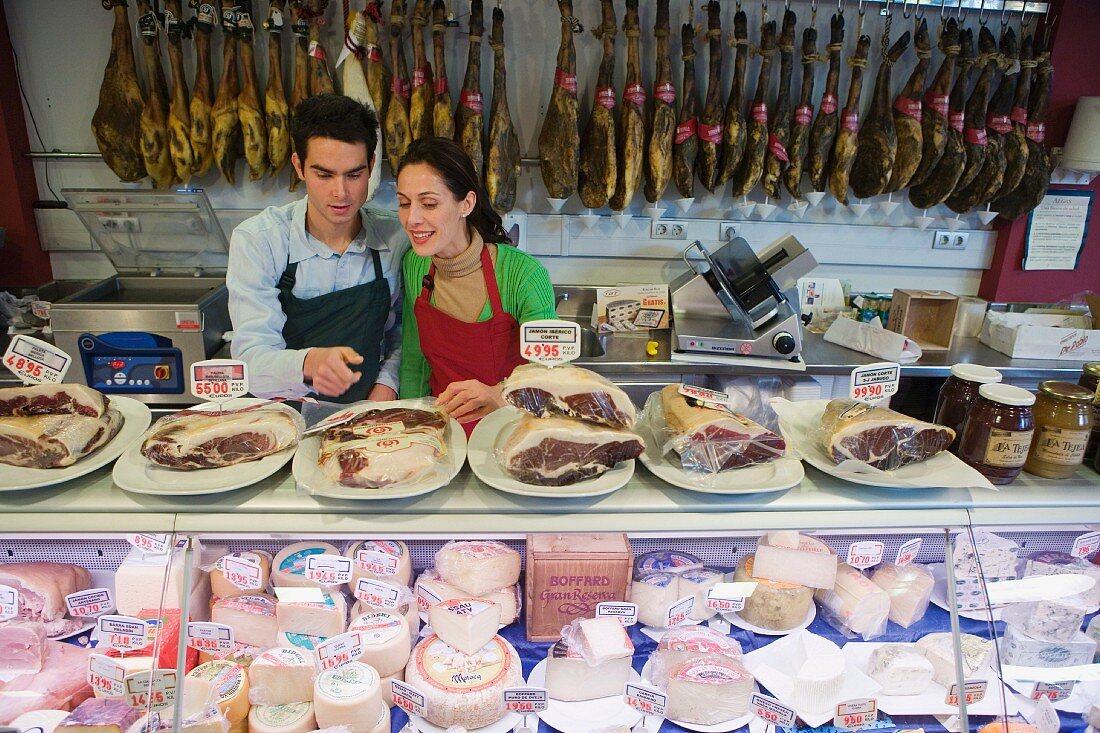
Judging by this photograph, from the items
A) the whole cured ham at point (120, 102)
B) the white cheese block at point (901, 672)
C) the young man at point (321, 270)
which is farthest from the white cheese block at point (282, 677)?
the whole cured ham at point (120, 102)

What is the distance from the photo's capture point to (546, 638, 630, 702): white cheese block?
1.72 metres

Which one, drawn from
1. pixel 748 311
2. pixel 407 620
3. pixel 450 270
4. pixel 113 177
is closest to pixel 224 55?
pixel 113 177

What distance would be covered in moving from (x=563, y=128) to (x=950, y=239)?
8.75ft

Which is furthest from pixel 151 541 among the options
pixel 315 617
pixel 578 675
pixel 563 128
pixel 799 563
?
pixel 563 128

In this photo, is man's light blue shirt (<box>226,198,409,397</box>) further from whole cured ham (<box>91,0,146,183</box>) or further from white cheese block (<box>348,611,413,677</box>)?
whole cured ham (<box>91,0,146,183</box>)

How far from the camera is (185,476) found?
1439 mm

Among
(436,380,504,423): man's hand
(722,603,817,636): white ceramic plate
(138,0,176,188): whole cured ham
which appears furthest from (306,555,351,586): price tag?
(138,0,176,188): whole cured ham

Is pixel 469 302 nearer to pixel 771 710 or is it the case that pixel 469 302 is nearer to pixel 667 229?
pixel 771 710

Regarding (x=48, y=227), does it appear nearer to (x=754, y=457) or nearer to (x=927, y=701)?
(x=754, y=457)

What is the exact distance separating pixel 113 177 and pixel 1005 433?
475 centimetres

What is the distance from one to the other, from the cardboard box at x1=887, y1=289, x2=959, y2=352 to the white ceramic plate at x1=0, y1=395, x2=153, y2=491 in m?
4.01

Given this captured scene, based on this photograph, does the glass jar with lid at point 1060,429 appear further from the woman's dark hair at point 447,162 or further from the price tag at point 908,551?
the woman's dark hair at point 447,162

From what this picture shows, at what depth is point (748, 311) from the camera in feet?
12.3

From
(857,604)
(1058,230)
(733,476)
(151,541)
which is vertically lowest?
(857,604)
